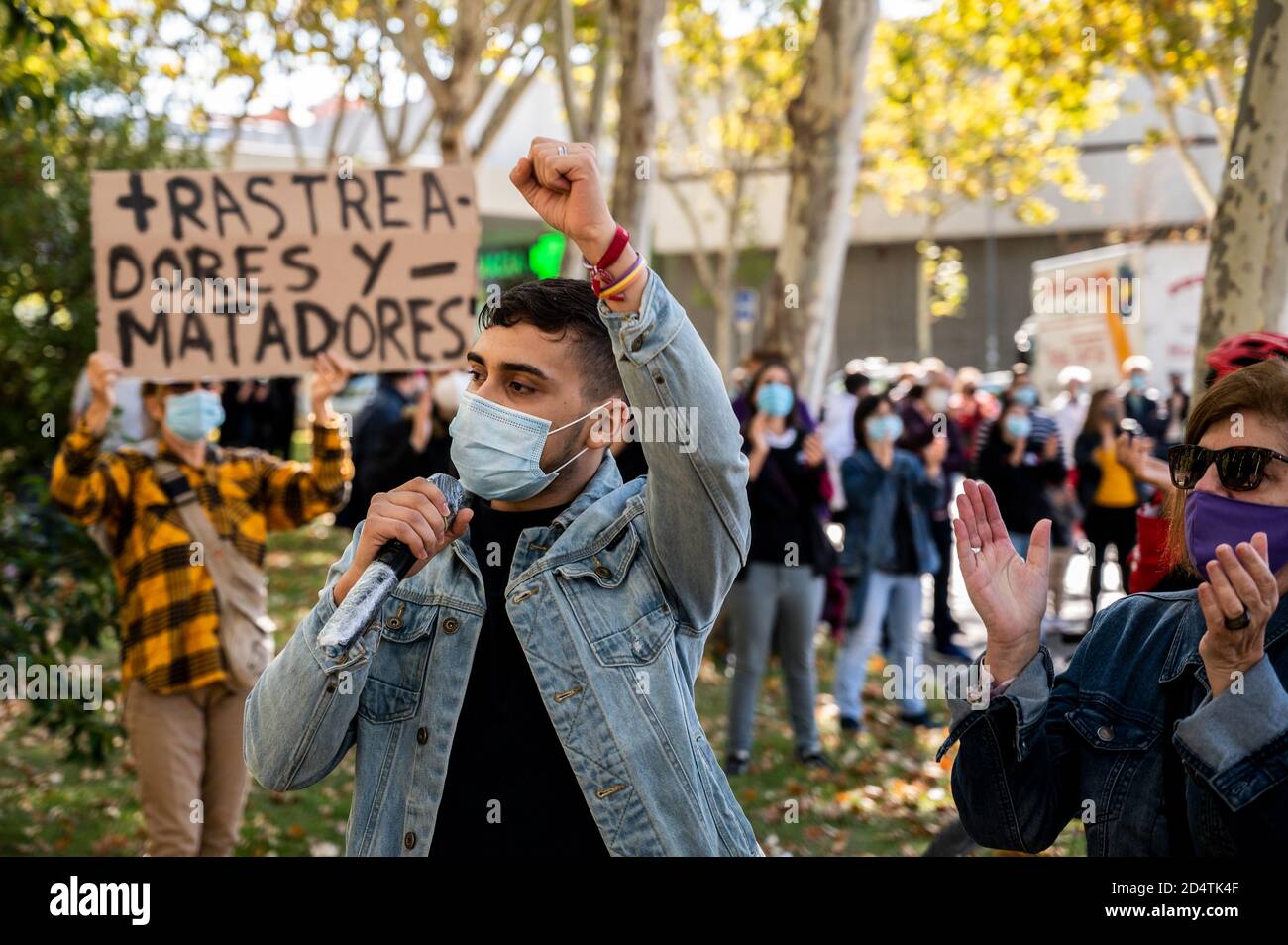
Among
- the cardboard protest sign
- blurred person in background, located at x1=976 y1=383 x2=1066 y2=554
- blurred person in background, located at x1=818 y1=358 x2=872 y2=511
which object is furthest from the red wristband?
blurred person in background, located at x1=818 y1=358 x2=872 y2=511

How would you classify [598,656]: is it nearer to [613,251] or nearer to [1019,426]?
Answer: [613,251]

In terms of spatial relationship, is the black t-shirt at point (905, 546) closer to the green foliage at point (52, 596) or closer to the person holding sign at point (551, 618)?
the green foliage at point (52, 596)

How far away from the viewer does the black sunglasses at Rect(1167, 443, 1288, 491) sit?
7.62 feet

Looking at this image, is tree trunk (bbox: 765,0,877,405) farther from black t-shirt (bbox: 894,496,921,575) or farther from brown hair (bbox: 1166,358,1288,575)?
brown hair (bbox: 1166,358,1288,575)

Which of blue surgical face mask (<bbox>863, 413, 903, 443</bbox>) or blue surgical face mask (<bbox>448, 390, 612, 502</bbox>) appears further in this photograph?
A: blue surgical face mask (<bbox>863, 413, 903, 443</bbox>)

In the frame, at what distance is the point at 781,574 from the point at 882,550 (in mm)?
1079

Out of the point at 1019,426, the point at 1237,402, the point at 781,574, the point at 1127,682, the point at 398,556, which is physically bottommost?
the point at 781,574

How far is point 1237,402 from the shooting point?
2416 mm

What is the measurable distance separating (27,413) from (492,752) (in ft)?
34.5

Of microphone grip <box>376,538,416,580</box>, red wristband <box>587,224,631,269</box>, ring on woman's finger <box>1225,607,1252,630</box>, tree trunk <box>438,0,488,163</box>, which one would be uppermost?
tree trunk <box>438,0,488,163</box>

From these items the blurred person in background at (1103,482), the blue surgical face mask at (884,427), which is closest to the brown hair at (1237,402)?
the blue surgical face mask at (884,427)

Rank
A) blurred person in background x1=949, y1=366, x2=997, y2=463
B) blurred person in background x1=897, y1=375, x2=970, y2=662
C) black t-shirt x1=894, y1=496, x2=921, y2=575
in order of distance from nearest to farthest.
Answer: black t-shirt x1=894, y1=496, x2=921, y2=575
blurred person in background x1=897, y1=375, x2=970, y2=662
blurred person in background x1=949, y1=366, x2=997, y2=463

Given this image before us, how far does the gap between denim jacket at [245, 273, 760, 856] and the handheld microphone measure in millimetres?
152

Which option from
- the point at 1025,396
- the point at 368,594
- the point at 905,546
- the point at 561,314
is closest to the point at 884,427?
the point at 905,546
